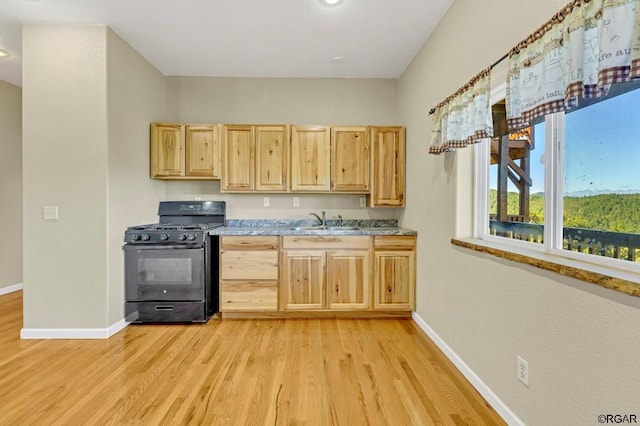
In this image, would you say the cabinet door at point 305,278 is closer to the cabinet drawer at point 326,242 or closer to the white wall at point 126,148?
the cabinet drawer at point 326,242

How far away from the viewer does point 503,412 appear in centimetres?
177

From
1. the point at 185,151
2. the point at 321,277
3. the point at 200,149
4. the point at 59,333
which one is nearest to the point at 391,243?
the point at 321,277

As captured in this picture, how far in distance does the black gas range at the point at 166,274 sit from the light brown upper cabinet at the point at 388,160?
196cm

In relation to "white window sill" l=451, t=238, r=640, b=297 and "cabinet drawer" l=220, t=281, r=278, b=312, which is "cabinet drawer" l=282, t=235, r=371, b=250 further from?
"white window sill" l=451, t=238, r=640, b=297

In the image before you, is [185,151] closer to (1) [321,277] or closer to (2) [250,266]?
(2) [250,266]

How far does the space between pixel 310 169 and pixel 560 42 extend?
2.57m

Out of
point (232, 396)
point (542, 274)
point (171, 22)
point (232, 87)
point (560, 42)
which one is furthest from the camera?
point (232, 87)

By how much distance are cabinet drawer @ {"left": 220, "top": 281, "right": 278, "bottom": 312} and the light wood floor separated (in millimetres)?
250

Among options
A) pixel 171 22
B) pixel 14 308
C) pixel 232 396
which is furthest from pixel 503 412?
pixel 14 308

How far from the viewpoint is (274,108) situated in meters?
3.95

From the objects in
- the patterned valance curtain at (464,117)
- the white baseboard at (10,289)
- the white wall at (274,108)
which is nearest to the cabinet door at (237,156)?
the white wall at (274,108)

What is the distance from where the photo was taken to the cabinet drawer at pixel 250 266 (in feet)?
10.8

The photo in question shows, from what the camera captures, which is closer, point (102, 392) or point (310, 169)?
point (102, 392)

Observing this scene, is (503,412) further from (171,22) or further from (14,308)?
(14,308)
